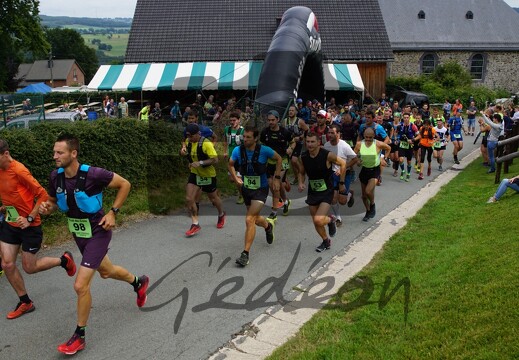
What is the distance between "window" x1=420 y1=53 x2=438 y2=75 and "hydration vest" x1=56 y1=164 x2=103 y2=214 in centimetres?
4835

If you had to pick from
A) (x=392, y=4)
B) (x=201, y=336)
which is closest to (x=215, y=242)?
(x=201, y=336)

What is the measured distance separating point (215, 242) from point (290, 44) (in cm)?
976

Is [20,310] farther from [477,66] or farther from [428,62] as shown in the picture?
[477,66]

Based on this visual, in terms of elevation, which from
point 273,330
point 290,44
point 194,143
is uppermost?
point 290,44

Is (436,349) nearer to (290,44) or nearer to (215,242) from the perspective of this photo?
(215,242)

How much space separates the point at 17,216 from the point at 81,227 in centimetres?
97

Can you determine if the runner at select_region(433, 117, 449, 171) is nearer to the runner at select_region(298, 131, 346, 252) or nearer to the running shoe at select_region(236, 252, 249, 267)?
the runner at select_region(298, 131, 346, 252)

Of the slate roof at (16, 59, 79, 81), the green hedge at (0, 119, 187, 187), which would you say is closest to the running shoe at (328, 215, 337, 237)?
the green hedge at (0, 119, 187, 187)

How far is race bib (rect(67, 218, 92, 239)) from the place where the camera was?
201 inches

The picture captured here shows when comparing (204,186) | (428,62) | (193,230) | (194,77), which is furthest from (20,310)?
(428,62)

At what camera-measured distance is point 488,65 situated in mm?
49344

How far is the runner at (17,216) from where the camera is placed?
5535 mm

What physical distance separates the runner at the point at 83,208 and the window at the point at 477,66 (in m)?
50.5

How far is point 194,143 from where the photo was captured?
8383mm
